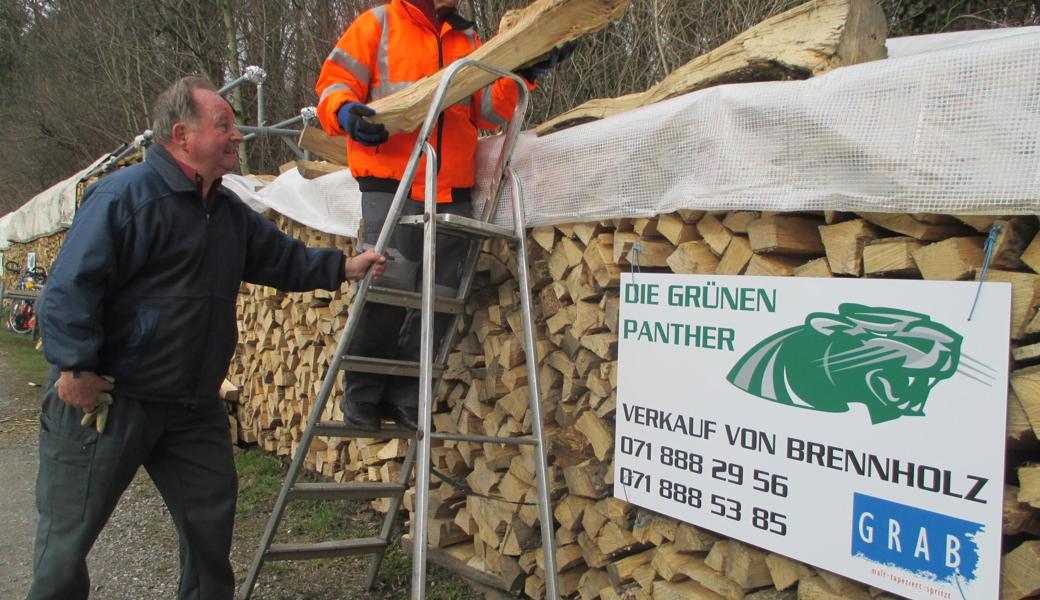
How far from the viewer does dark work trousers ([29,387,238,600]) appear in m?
2.38

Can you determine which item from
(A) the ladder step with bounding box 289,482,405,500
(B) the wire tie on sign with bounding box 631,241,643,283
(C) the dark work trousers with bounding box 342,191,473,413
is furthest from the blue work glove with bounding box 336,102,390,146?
(A) the ladder step with bounding box 289,482,405,500

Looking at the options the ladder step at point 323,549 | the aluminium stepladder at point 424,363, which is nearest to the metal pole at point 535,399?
the aluminium stepladder at point 424,363

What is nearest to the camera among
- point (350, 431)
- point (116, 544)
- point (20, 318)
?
point (350, 431)

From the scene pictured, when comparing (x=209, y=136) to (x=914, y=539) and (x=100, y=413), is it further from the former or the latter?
(x=914, y=539)

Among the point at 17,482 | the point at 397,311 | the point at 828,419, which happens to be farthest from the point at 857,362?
the point at 17,482

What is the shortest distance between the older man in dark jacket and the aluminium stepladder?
233 mm

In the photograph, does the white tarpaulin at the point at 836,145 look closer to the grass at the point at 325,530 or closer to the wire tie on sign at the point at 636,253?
the wire tie on sign at the point at 636,253

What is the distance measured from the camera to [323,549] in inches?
124

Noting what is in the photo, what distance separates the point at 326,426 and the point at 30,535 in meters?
2.56

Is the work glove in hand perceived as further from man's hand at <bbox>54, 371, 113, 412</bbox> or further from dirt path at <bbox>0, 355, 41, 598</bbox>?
dirt path at <bbox>0, 355, 41, 598</bbox>

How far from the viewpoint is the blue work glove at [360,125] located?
2.80 m

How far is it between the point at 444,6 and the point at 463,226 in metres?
1.00

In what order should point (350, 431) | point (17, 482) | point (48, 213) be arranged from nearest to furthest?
point (350, 431) → point (17, 482) → point (48, 213)

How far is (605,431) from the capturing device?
2.75 metres
